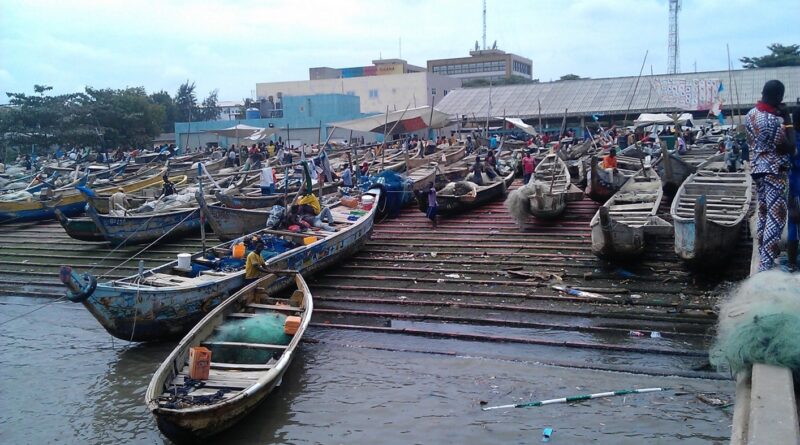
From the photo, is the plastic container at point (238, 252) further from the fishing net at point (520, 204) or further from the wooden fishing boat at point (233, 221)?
the fishing net at point (520, 204)

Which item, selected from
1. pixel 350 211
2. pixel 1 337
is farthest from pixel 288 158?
pixel 1 337

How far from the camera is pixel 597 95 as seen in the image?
1543 inches

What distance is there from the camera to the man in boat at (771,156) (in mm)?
Answer: 5602

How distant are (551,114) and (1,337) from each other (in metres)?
32.5

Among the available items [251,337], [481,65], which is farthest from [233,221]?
[481,65]

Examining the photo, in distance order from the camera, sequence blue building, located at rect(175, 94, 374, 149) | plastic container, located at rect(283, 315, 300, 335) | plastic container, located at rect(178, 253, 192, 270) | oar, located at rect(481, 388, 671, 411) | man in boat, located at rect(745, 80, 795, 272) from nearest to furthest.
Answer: man in boat, located at rect(745, 80, 795, 272) → oar, located at rect(481, 388, 671, 411) → plastic container, located at rect(283, 315, 300, 335) → plastic container, located at rect(178, 253, 192, 270) → blue building, located at rect(175, 94, 374, 149)

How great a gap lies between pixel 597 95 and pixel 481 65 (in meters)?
57.4

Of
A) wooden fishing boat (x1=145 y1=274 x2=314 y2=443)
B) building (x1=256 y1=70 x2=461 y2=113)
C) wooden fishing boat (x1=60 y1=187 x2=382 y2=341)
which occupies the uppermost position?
building (x1=256 y1=70 x2=461 y2=113)

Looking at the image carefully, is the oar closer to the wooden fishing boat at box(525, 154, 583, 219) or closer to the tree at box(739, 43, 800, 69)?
the wooden fishing boat at box(525, 154, 583, 219)

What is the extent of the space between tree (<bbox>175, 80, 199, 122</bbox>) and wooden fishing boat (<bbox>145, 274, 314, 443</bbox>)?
5847 cm

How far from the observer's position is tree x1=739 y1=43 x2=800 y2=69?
168ft

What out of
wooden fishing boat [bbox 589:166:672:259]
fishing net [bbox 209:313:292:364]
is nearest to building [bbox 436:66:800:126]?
wooden fishing boat [bbox 589:166:672:259]

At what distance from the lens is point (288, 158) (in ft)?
89.3

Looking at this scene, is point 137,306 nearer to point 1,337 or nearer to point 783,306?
point 1,337
